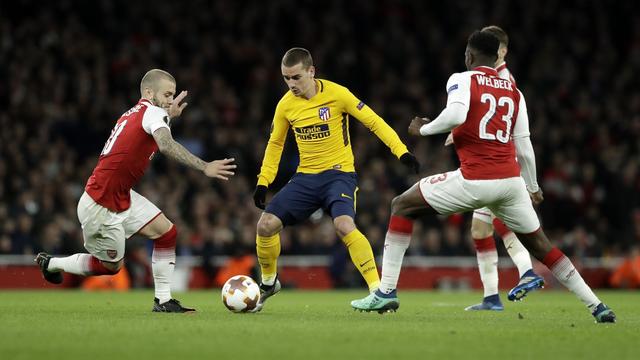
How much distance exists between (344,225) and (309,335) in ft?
7.37

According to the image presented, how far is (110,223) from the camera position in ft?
31.1

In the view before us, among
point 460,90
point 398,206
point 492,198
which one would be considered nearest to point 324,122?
point 398,206

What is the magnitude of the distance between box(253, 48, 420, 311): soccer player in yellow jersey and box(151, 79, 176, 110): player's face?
3.49ft

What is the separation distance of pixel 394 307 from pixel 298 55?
8.27ft

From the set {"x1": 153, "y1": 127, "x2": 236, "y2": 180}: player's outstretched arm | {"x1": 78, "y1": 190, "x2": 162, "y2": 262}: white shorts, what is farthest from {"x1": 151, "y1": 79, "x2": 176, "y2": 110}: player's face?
{"x1": 78, "y1": 190, "x2": 162, "y2": 262}: white shorts

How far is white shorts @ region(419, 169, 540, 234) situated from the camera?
27.7 feet

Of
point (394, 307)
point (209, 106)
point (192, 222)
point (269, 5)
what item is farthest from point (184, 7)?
point (394, 307)

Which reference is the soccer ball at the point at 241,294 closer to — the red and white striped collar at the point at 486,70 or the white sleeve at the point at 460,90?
the white sleeve at the point at 460,90

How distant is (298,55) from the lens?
9695 mm

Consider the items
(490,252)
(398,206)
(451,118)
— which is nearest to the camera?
(451,118)

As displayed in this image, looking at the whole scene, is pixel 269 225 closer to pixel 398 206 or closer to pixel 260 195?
pixel 260 195

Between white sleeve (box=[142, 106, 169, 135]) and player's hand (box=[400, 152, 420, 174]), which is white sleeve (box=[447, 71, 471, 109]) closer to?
player's hand (box=[400, 152, 420, 174])

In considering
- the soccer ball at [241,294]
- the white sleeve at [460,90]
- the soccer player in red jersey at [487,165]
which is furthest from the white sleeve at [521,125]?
the soccer ball at [241,294]

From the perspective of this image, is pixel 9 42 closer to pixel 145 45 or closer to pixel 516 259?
pixel 145 45
